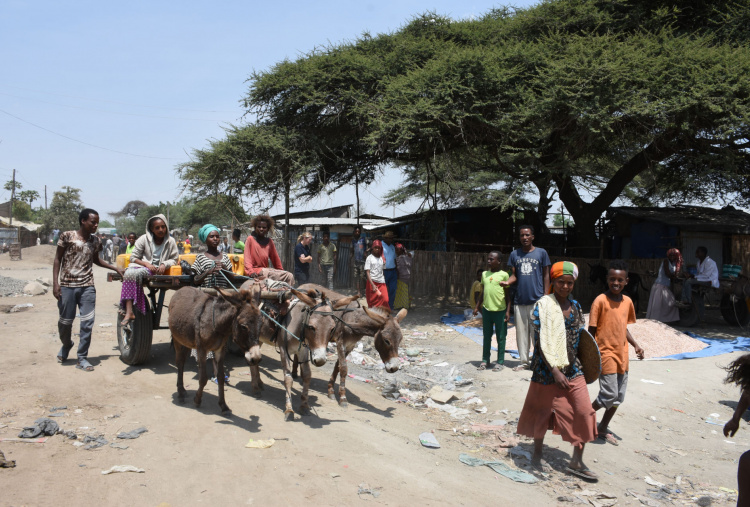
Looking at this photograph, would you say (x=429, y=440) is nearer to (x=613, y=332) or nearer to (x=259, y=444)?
(x=259, y=444)

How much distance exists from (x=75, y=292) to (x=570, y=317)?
19.9ft

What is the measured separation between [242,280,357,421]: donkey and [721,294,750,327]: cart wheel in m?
11.2

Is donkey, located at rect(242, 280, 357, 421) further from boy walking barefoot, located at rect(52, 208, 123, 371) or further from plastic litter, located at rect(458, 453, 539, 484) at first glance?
boy walking barefoot, located at rect(52, 208, 123, 371)

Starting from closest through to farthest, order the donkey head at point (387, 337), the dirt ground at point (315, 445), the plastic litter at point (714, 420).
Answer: the dirt ground at point (315, 445)
the donkey head at point (387, 337)
the plastic litter at point (714, 420)

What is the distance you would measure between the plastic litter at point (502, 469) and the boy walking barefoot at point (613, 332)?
1.22 metres

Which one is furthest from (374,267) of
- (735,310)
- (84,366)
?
(735,310)

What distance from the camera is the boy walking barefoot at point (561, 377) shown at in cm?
465

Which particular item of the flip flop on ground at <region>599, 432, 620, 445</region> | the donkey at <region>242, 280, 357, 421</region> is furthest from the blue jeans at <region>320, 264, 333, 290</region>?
the flip flop on ground at <region>599, 432, 620, 445</region>

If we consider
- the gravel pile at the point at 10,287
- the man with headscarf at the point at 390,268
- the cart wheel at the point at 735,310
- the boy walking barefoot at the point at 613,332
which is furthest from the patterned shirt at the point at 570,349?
the gravel pile at the point at 10,287

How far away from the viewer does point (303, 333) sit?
19.6 ft

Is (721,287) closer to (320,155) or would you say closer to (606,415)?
(606,415)

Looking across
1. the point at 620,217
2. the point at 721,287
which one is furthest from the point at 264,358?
the point at 620,217

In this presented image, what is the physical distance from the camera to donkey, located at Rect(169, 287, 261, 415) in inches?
200

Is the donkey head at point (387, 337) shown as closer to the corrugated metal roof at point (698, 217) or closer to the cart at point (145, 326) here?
the cart at point (145, 326)
